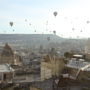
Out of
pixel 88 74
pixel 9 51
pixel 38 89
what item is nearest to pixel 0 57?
pixel 9 51

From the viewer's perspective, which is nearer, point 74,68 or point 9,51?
point 74,68

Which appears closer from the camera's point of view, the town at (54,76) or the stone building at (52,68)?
the town at (54,76)

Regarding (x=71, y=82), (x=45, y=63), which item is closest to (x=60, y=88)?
(x=71, y=82)

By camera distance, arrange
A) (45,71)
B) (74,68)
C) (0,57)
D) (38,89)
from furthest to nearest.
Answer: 1. (0,57)
2. (45,71)
3. (74,68)
4. (38,89)

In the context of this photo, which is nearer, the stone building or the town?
the town

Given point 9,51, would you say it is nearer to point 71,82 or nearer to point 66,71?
point 66,71

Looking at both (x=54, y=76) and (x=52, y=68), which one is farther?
(x=52, y=68)

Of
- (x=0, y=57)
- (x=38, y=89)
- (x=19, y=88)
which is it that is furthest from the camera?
(x=0, y=57)

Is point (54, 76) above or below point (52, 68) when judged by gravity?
below

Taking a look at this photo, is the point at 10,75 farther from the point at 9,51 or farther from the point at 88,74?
the point at 9,51
